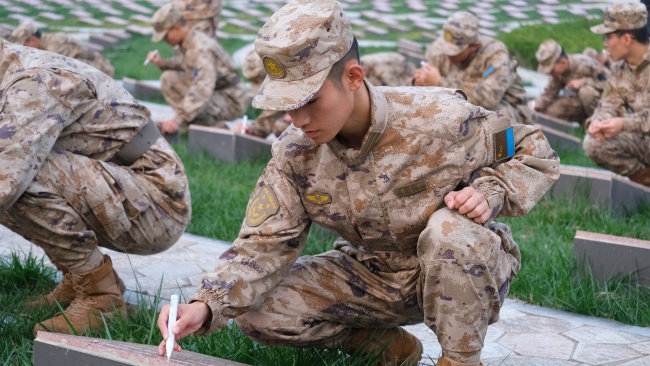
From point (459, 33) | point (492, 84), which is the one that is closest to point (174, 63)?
point (459, 33)

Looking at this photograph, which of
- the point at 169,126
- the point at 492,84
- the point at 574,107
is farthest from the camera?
the point at 574,107

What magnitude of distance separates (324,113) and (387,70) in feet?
24.4

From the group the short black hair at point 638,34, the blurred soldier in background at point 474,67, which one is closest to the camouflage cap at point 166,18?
the blurred soldier in background at point 474,67

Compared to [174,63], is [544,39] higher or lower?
lower

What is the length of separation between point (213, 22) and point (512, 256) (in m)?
8.13

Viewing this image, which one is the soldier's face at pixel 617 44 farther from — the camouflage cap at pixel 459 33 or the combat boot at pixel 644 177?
the camouflage cap at pixel 459 33

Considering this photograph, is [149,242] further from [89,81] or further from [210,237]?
[210,237]

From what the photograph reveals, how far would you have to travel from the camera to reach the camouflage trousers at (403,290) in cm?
304

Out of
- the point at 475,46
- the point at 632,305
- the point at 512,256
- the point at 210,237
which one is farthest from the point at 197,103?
the point at 512,256

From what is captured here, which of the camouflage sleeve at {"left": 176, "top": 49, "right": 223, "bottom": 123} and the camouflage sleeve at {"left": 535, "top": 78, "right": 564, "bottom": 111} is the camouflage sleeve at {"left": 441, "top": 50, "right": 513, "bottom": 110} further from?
the camouflage sleeve at {"left": 535, "top": 78, "right": 564, "bottom": 111}

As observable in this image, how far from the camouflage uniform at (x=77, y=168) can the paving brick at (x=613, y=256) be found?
179 cm

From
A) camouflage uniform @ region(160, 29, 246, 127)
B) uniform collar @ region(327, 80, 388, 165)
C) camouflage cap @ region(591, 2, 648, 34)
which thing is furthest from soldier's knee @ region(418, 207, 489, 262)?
camouflage uniform @ region(160, 29, 246, 127)

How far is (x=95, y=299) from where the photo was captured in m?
4.14

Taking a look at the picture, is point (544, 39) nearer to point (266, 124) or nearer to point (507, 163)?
point (266, 124)
